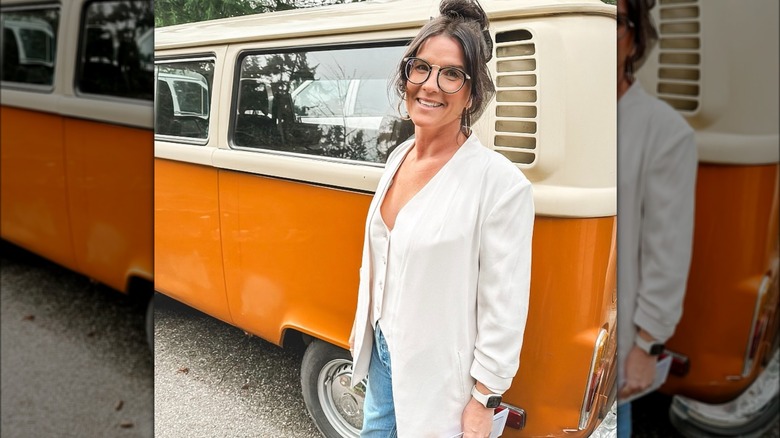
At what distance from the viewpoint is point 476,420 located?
877 millimetres

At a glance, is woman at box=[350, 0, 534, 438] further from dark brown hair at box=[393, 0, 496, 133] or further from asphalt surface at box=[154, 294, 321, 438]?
asphalt surface at box=[154, 294, 321, 438]

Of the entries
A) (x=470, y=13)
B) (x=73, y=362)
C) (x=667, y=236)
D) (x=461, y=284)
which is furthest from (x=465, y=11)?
(x=73, y=362)

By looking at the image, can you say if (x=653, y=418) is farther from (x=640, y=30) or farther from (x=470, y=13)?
(x=470, y=13)

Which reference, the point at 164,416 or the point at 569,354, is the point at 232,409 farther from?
the point at 569,354

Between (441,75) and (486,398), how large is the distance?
19.5 inches

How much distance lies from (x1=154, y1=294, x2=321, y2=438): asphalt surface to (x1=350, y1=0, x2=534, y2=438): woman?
26 centimetres

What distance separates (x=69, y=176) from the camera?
215 centimetres

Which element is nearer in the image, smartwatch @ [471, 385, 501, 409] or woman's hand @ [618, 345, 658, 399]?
smartwatch @ [471, 385, 501, 409]

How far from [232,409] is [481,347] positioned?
1.71 ft

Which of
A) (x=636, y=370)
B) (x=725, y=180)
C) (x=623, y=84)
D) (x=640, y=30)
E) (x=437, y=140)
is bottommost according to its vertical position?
(x=636, y=370)

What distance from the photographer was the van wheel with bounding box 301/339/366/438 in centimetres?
101

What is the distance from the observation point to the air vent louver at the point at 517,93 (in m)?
0.83

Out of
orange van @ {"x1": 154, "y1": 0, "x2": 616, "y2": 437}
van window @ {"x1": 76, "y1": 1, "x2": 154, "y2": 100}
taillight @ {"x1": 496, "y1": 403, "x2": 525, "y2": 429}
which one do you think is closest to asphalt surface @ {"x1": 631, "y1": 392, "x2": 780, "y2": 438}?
orange van @ {"x1": 154, "y1": 0, "x2": 616, "y2": 437}

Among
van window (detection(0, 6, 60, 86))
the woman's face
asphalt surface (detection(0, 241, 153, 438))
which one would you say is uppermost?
van window (detection(0, 6, 60, 86))
